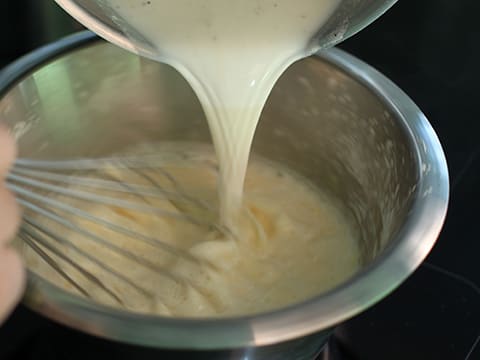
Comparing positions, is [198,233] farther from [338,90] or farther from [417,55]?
[417,55]

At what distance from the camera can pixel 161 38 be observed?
663mm

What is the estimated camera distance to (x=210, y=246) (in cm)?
75

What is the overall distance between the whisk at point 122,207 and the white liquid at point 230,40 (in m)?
0.16

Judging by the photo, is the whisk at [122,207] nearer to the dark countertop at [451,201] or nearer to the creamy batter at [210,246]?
the creamy batter at [210,246]

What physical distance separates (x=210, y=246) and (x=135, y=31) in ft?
0.84

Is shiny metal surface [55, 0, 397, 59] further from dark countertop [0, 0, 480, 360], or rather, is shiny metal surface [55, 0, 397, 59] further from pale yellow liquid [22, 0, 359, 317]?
dark countertop [0, 0, 480, 360]

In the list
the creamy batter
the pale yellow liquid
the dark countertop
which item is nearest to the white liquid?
the pale yellow liquid

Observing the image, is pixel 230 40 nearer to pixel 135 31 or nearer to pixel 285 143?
pixel 135 31

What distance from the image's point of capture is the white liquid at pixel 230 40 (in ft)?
2.08

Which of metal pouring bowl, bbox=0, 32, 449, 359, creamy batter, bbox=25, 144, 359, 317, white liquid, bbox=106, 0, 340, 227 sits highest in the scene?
white liquid, bbox=106, 0, 340, 227

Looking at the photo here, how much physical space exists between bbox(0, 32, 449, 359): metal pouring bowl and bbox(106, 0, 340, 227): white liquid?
3.5 inches

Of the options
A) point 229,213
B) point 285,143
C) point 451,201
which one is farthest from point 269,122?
point 451,201

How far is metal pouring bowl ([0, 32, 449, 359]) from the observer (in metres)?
0.45

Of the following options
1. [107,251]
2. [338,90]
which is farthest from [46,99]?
[338,90]
